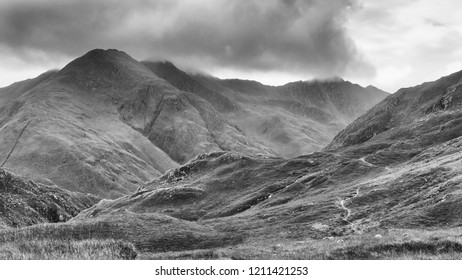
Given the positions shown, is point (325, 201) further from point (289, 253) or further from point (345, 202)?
point (289, 253)

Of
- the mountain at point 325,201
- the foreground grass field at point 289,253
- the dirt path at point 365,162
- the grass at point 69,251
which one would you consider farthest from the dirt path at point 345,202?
the grass at point 69,251

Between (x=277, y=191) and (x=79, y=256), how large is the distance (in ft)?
352

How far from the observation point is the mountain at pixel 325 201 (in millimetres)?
45062

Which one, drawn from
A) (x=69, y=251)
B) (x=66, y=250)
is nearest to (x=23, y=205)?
(x=66, y=250)

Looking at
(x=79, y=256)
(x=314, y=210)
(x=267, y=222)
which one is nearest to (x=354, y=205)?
(x=314, y=210)

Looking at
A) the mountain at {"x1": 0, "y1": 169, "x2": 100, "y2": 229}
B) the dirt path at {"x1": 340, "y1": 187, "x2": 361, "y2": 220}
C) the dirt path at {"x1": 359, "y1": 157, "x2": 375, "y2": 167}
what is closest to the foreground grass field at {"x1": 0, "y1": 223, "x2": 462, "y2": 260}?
the dirt path at {"x1": 340, "y1": 187, "x2": 361, "y2": 220}

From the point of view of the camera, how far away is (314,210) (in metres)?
93.5

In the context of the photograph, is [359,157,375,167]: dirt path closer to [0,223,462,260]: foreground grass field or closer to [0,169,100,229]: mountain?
[0,223,462,260]: foreground grass field

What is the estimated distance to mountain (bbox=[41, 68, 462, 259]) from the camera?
45.1 meters

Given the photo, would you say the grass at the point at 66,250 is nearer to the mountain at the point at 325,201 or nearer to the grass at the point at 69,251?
the grass at the point at 69,251

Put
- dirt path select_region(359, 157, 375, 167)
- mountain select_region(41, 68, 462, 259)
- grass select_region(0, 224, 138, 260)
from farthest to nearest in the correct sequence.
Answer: dirt path select_region(359, 157, 375, 167) < mountain select_region(41, 68, 462, 259) < grass select_region(0, 224, 138, 260)

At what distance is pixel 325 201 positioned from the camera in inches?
3967

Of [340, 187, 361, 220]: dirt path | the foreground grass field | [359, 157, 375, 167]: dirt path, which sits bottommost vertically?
[340, 187, 361, 220]: dirt path
